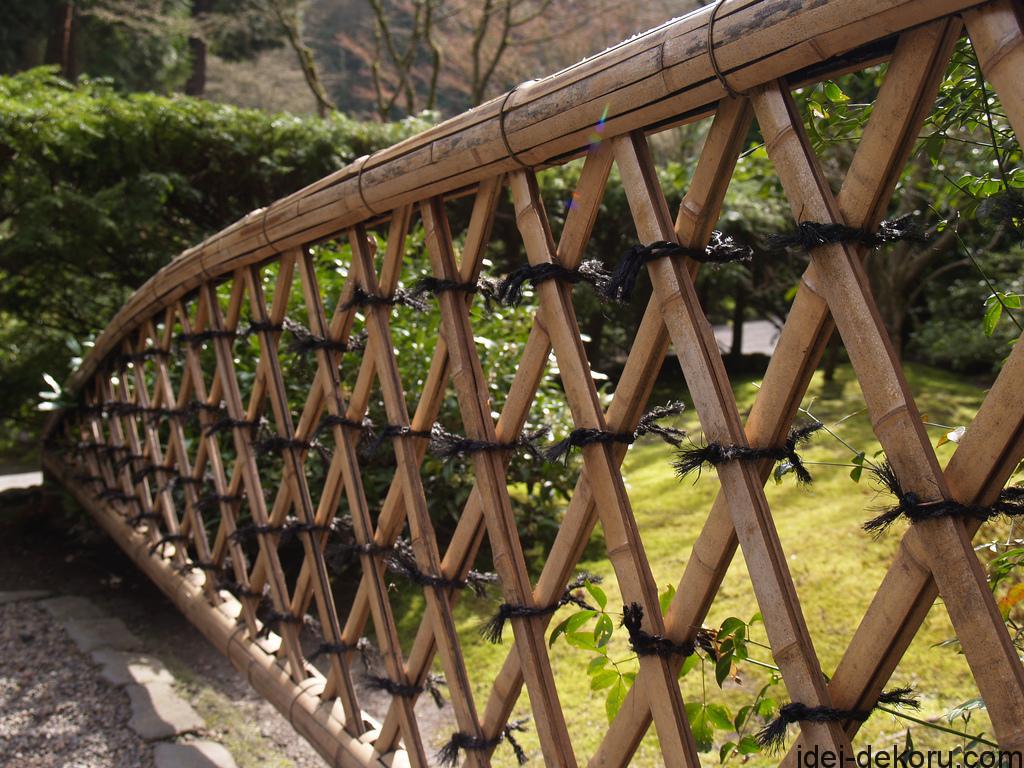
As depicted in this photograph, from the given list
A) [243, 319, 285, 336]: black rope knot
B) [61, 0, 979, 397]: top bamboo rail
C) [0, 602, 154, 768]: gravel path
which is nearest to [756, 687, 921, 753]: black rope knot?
[61, 0, 979, 397]: top bamboo rail

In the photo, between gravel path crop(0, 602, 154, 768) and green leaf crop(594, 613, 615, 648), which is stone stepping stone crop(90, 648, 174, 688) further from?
green leaf crop(594, 613, 615, 648)

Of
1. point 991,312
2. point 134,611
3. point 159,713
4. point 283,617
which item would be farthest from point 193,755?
point 991,312

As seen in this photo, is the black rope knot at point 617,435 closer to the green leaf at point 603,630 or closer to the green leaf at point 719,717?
the green leaf at point 603,630

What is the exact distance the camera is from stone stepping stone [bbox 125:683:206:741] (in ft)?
8.30

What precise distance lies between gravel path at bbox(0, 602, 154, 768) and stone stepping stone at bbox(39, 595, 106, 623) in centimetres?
9

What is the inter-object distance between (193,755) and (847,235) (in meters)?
2.27

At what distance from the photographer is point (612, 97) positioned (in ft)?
3.67

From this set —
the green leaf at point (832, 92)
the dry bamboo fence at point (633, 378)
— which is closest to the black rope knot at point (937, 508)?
the dry bamboo fence at point (633, 378)

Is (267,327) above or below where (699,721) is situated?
above

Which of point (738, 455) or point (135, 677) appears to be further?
point (135, 677)

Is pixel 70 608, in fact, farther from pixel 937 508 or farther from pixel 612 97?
pixel 937 508

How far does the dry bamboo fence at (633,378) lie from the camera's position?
2.79 feet

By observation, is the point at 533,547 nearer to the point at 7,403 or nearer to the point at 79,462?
the point at 79,462

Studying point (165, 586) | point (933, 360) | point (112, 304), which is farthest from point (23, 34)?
point (933, 360)
